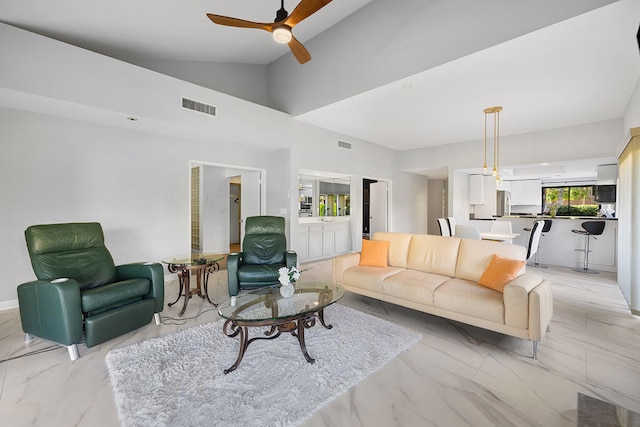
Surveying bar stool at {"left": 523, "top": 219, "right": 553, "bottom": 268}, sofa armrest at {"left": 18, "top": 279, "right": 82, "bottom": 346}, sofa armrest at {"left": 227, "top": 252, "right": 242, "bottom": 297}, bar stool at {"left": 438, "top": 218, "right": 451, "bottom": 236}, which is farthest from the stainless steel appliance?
sofa armrest at {"left": 18, "top": 279, "right": 82, "bottom": 346}

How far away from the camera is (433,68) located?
334 cm

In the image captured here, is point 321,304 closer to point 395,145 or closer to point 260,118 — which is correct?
point 260,118

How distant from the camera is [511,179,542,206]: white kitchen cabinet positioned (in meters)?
7.67

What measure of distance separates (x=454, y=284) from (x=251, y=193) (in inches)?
182

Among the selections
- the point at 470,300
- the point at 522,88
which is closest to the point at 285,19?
the point at 470,300

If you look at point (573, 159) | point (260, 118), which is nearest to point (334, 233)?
point (260, 118)

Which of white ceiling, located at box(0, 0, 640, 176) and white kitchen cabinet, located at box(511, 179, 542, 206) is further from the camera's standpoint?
white kitchen cabinet, located at box(511, 179, 542, 206)

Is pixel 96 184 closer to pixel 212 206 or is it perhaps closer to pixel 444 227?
pixel 212 206

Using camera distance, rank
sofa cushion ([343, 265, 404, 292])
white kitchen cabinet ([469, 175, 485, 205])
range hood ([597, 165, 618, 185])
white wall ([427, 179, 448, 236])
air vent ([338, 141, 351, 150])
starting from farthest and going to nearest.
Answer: white wall ([427, 179, 448, 236]) < white kitchen cabinet ([469, 175, 485, 205]) < air vent ([338, 141, 351, 150]) < range hood ([597, 165, 618, 185]) < sofa cushion ([343, 265, 404, 292])

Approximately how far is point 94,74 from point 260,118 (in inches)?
90.1

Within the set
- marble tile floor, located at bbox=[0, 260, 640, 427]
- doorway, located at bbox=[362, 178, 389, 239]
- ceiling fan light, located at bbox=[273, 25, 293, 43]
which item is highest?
ceiling fan light, located at bbox=[273, 25, 293, 43]

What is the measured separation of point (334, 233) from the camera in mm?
6996

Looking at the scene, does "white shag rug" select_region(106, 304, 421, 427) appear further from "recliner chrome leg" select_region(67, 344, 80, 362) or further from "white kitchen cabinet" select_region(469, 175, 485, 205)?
"white kitchen cabinet" select_region(469, 175, 485, 205)

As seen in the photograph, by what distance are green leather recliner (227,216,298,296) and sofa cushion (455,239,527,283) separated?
2105 millimetres
